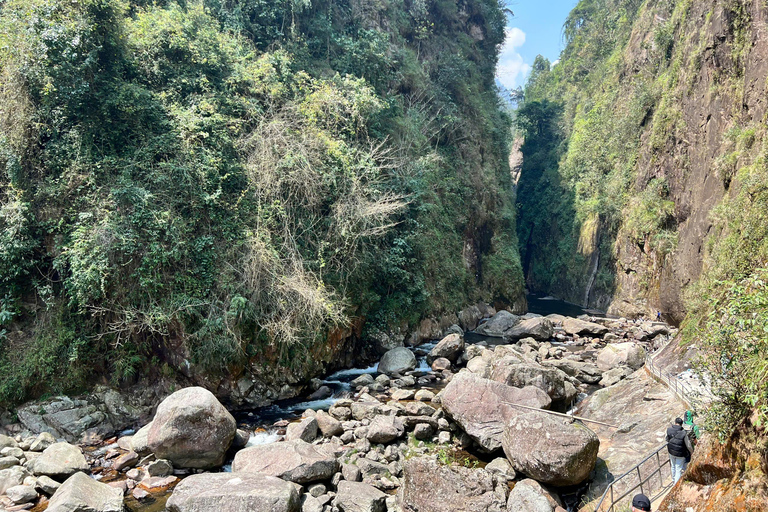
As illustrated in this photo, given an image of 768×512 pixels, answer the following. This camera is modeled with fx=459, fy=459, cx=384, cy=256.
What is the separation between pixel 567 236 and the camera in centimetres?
3559

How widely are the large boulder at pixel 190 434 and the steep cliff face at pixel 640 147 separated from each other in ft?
42.3

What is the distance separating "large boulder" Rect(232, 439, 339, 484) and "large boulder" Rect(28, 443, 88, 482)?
3.04m

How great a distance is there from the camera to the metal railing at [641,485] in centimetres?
696

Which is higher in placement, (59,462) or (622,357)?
(622,357)

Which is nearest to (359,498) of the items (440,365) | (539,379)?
(539,379)

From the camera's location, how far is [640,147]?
2623 centimetres

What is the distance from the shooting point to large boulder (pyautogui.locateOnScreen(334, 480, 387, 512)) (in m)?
7.75

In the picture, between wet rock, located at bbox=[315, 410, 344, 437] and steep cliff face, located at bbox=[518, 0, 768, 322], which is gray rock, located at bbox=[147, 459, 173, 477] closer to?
wet rock, located at bbox=[315, 410, 344, 437]

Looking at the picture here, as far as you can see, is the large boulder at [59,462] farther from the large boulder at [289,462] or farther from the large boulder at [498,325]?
the large boulder at [498,325]

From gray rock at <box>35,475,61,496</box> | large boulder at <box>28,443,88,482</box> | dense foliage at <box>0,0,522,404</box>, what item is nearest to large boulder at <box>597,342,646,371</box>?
dense foliage at <box>0,0,522,404</box>

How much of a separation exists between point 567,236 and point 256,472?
106 feet

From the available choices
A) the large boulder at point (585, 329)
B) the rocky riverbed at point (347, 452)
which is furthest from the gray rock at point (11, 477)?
the large boulder at point (585, 329)

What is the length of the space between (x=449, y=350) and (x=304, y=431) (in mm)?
7009

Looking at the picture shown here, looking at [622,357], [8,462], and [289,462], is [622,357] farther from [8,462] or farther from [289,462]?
[8,462]
